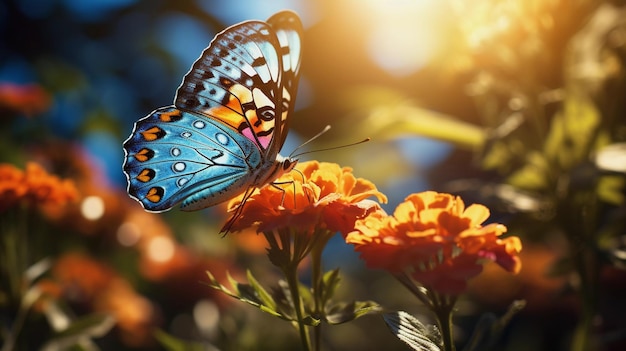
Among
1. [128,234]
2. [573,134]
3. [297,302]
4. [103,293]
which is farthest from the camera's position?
[128,234]

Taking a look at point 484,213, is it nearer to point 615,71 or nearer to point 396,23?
point 615,71

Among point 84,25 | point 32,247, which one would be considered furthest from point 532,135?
point 84,25

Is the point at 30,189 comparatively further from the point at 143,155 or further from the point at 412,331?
the point at 412,331

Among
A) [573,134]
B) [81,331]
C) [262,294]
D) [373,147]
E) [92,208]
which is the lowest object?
[92,208]

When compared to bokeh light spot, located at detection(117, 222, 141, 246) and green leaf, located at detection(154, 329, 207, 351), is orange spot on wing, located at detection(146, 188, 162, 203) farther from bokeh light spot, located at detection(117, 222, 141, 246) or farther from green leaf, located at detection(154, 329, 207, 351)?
bokeh light spot, located at detection(117, 222, 141, 246)

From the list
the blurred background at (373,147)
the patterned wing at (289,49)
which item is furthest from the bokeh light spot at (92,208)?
the patterned wing at (289,49)

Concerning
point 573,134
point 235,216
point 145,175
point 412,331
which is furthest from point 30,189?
point 573,134

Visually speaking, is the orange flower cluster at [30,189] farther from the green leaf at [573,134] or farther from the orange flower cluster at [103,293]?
the green leaf at [573,134]
